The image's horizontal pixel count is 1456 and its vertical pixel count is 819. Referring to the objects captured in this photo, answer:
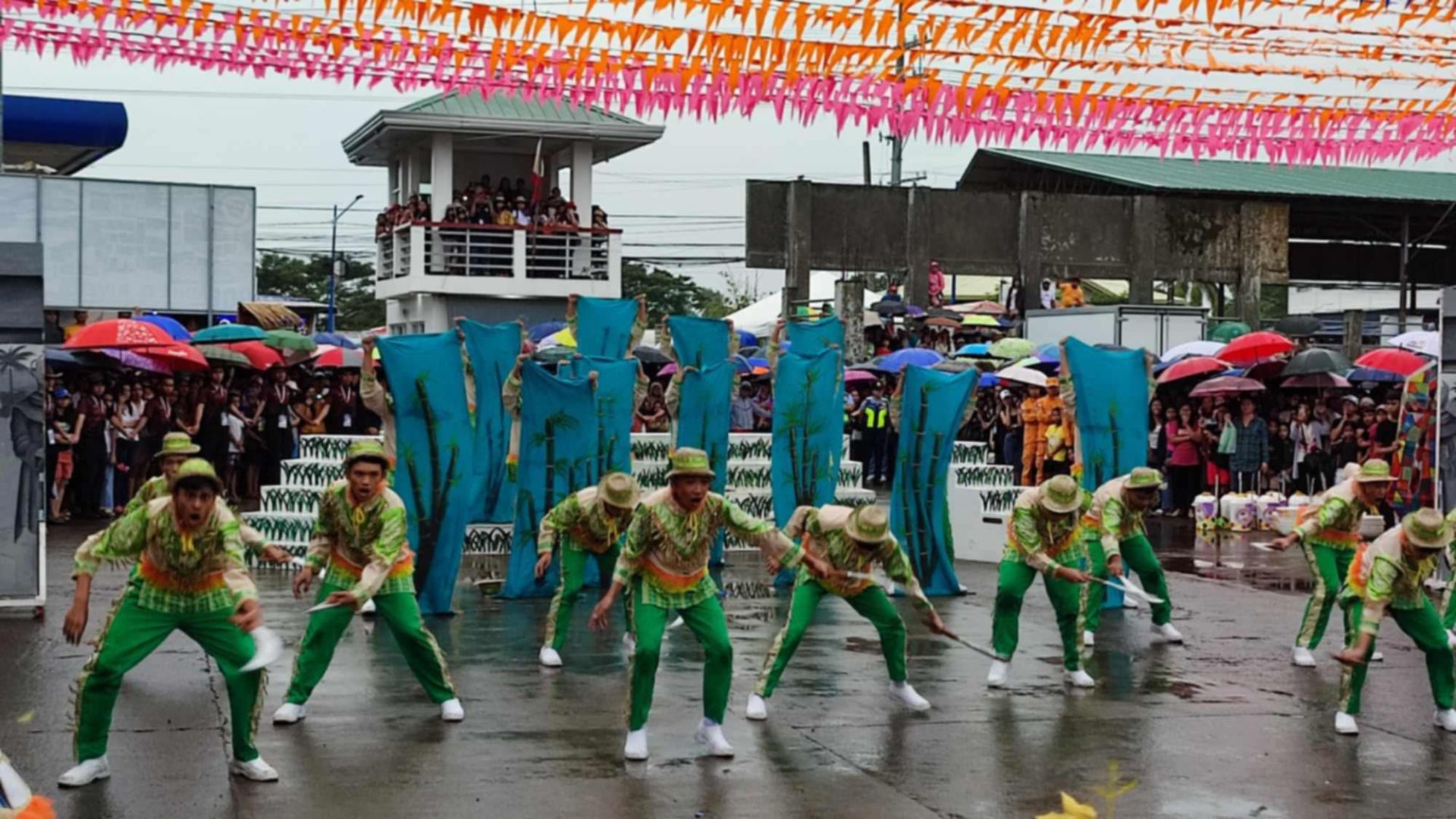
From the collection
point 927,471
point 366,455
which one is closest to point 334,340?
point 927,471

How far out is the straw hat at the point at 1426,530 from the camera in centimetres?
1001

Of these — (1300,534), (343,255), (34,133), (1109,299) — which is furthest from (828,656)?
(343,255)

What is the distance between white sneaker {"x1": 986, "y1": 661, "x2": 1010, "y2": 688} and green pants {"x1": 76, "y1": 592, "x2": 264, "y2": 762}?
4950mm

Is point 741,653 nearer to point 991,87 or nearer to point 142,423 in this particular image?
point 991,87

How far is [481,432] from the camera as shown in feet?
54.8

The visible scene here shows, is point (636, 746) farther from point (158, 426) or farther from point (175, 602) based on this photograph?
point (158, 426)

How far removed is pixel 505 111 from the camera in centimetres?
3403

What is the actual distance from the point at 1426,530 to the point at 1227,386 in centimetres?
1435

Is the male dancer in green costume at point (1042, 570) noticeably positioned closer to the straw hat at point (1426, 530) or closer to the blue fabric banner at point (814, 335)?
the straw hat at point (1426, 530)

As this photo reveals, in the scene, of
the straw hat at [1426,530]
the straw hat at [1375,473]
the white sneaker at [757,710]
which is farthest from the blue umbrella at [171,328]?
the straw hat at [1426,530]

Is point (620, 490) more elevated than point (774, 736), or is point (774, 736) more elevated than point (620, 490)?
point (620, 490)

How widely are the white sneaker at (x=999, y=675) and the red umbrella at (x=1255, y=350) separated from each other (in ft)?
45.9

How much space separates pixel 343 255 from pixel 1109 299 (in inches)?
1044

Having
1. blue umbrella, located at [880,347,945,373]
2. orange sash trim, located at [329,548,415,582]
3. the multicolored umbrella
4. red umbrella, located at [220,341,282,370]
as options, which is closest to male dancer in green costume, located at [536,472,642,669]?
orange sash trim, located at [329,548,415,582]
